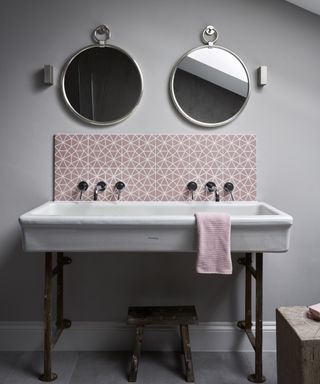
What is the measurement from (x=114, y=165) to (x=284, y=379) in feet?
4.64

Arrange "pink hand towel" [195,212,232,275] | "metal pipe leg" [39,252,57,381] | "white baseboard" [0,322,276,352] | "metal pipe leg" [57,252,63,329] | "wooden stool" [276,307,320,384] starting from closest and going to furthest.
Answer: "wooden stool" [276,307,320,384] → "pink hand towel" [195,212,232,275] → "metal pipe leg" [39,252,57,381] → "metal pipe leg" [57,252,63,329] → "white baseboard" [0,322,276,352]

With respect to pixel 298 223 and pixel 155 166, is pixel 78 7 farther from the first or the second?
pixel 298 223

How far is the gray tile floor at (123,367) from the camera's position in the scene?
2.02m

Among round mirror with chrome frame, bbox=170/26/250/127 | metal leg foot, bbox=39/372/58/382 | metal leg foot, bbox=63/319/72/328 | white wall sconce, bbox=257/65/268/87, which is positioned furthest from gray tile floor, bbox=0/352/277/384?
white wall sconce, bbox=257/65/268/87

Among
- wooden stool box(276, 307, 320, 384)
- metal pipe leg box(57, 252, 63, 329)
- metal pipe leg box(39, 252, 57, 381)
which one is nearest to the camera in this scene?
wooden stool box(276, 307, 320, 384)

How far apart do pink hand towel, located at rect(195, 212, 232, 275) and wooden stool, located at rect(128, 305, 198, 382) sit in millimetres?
427

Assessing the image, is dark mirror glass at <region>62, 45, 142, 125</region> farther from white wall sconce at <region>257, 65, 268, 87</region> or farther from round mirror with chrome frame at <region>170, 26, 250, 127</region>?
white wall sconce at <region>257, 65, 268, 87</region>

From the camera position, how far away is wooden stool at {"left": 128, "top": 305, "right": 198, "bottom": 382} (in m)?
2.01

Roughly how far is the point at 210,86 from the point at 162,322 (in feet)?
4.48

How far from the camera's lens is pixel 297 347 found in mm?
1415

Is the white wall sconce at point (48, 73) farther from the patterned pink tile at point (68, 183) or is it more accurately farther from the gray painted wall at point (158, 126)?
the patterned pink tile at point (68, 183)

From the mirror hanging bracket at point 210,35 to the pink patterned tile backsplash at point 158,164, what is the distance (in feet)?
1.81

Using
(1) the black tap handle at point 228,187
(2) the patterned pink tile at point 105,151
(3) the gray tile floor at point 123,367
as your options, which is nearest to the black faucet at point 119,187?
(2) the patterned pink tile at point 105,151

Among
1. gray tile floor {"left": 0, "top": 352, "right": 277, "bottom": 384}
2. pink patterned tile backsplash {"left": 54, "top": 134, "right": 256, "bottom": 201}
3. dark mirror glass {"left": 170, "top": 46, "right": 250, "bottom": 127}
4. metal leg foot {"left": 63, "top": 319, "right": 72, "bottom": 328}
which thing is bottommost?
gray tile floor {"left": 0, "top": 352, "right": 277, "bottom": 384}
